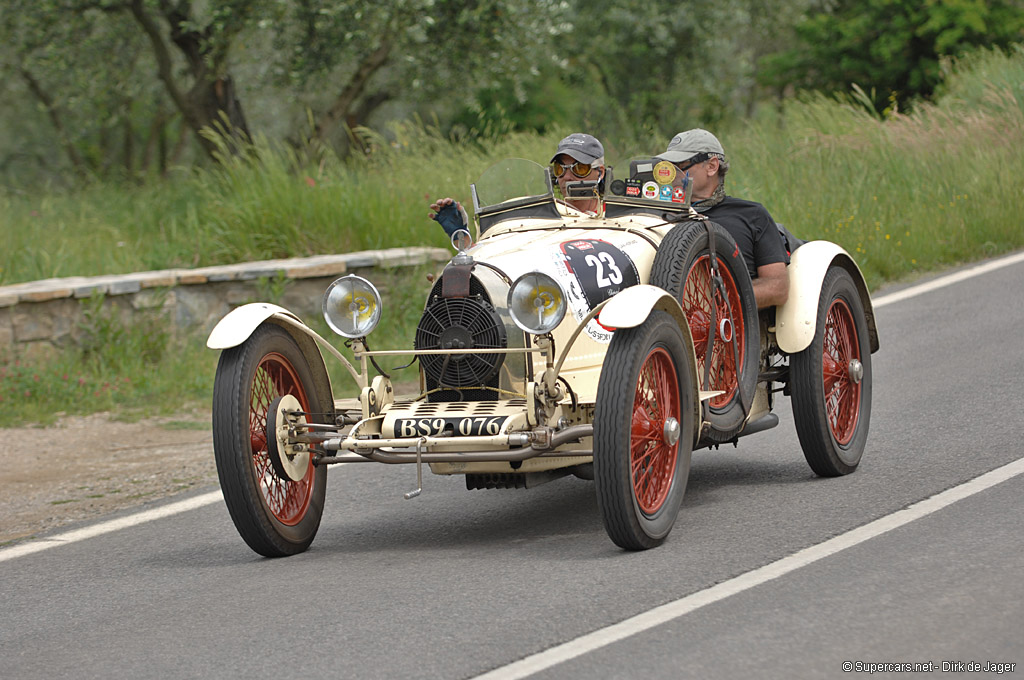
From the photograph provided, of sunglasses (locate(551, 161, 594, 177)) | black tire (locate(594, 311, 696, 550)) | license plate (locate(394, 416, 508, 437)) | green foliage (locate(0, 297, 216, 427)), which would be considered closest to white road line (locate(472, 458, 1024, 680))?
black tire (locate(594, 311, 696, 550))

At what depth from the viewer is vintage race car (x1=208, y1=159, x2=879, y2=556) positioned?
217 inches

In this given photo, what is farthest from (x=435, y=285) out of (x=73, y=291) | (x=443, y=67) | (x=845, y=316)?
(x=443, y=67)

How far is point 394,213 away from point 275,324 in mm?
7148

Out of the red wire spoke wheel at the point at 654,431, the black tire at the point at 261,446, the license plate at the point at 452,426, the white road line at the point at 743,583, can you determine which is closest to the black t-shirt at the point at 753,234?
the red wire spoke wheel at the point at 654,431

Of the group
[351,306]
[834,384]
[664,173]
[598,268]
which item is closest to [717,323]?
[598,268]

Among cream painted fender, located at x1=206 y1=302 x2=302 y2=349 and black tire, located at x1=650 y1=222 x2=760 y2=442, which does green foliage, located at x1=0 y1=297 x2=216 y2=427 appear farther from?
black tire, located at x1=650 y1=222 x2=760 y2=442

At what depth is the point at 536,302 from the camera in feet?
18.1

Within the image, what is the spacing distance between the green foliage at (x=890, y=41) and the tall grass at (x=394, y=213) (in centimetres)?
1089

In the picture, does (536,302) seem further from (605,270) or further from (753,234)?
(753,234)

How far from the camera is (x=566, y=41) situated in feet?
101

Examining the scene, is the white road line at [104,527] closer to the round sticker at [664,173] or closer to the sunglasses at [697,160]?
the round sticker at [664,173]

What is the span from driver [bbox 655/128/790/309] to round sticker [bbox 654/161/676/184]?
81 mm

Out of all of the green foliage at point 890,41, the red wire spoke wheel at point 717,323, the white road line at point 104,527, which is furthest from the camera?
the green foliage at point 890,41

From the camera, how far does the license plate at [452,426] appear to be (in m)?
5.59
